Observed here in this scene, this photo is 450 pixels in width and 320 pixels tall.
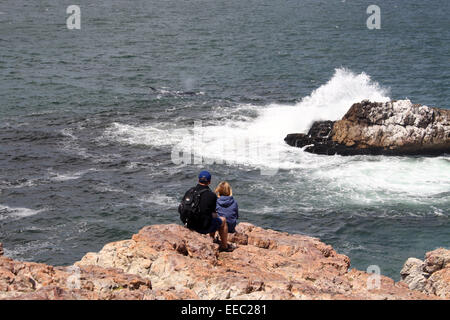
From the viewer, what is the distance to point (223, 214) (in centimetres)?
1584

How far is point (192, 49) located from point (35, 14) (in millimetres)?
28507

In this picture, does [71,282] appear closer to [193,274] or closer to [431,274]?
[193,274]

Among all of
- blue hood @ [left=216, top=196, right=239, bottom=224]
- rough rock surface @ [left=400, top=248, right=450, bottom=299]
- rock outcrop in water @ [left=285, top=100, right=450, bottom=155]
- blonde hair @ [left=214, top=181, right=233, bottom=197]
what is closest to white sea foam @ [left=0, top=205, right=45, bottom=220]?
blonde hair @ [left=214, top=181, right=233, bottom=197]

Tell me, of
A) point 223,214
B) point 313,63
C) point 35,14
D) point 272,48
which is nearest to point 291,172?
point 223,214

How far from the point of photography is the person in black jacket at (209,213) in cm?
1445

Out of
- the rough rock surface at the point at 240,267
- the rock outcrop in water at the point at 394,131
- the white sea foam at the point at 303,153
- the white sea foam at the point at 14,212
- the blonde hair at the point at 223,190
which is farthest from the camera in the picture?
the rock outcrop in water at the point at 394,131

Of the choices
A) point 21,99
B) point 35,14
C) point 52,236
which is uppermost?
point 35,14

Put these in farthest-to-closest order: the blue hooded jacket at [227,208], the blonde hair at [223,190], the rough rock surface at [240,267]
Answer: the blonde hair at [223,190], the blue hooded jacket at [227,208], the rough rock surface at [240,267]

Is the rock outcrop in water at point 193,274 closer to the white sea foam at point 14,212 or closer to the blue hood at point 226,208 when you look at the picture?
the blue hood at point 226,208

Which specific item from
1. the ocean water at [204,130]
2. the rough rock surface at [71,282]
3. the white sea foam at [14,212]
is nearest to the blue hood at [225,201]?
the rough rock surface at [71,282]

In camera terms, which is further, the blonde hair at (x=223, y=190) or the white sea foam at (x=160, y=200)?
the white sea foam at (x=160, y=200)

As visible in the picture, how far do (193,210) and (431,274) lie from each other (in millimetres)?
6299

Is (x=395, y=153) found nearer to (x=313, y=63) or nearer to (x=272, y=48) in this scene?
(x=313, y=63)

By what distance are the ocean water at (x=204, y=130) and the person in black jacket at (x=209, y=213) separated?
1102 cm
